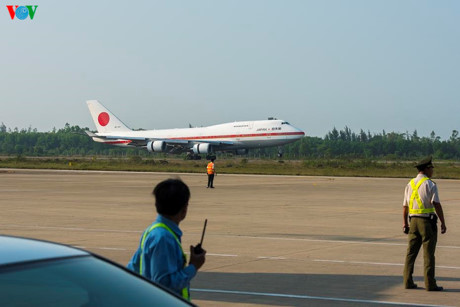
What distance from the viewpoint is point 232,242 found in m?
16.4

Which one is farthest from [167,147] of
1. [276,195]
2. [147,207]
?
[147,207]

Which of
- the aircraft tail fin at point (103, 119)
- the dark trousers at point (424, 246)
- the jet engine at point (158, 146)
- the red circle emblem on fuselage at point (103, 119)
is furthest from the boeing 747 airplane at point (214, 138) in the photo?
the dark trousers at point (424, 246)

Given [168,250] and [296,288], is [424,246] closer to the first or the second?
[296,288]

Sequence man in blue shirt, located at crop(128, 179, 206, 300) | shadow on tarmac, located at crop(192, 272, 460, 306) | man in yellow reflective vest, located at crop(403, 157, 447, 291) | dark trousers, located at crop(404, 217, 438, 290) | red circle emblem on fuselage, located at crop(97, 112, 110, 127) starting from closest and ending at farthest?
man in blue shirt, located at crop(128, 179, 206, 300), shadow on tarmac, located at crop(192, 272, 460, 306), dark trousers, located at crop(404, 217, 438, 290), man in yellow reflective vest, located at crop(403, 157, 447, 291), red circle emblem on fuselage, located at crop(97, 112, 110, 127)

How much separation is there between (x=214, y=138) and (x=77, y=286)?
8626cm

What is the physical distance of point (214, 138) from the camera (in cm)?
9050

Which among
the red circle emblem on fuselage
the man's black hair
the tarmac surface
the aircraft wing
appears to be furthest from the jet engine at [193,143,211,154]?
the man's black hair

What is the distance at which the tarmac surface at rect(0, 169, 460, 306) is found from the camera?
1074cm

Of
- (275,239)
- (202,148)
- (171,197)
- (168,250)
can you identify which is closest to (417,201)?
(275,239)

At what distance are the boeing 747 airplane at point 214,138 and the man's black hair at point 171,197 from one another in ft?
262

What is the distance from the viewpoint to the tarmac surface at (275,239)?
35.2 ft

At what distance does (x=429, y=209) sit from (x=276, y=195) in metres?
22.4

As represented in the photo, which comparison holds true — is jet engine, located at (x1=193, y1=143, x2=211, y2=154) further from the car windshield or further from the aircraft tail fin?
the car windshield

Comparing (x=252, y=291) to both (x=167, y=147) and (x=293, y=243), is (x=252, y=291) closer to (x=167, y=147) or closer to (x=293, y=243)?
(x=293, y=243)
